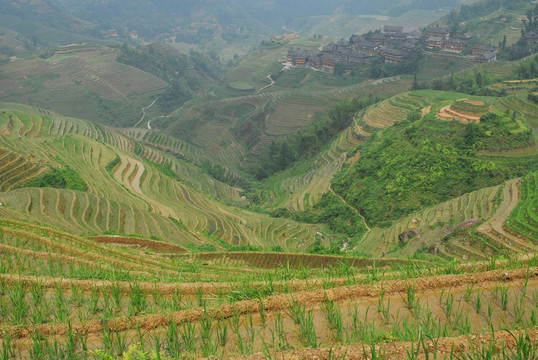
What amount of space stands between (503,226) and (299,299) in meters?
13.8

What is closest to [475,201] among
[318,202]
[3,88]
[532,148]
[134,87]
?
[532,148]

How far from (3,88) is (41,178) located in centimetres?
5775

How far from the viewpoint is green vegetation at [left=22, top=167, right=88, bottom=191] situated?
19.7 m

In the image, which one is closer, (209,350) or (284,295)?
(209,350)

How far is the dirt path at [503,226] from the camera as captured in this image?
13.9 meters

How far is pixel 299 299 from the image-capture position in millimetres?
4730

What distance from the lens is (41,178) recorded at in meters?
19.9

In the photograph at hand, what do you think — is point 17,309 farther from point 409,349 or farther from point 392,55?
point 392,55

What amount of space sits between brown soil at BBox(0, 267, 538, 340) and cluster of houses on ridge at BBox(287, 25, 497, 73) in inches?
2214

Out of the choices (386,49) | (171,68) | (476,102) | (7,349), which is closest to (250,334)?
(7,349)

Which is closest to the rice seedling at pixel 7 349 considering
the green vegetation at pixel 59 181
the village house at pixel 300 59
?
the green vegetation at pixel 59 181

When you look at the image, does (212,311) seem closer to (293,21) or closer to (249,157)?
(249,157)

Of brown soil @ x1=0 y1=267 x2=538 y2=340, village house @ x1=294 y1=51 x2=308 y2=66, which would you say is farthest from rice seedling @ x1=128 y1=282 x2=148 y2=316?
village house @ x1=294 y1=51 x2=308 y2=66

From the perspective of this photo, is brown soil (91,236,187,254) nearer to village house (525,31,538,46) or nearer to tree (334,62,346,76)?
tree (334,62,346,76)
